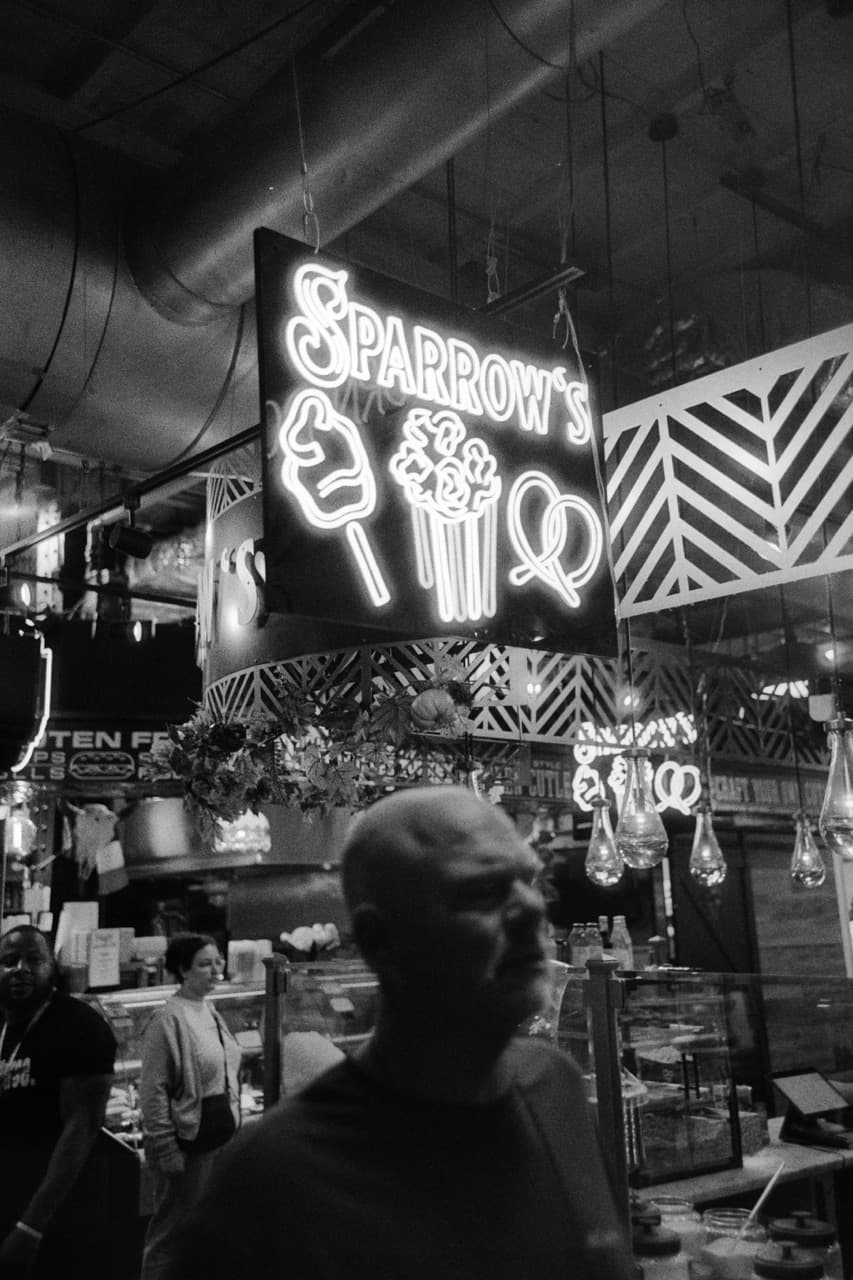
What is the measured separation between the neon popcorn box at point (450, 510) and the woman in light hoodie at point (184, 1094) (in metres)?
3.59

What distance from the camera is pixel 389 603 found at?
2.71 m

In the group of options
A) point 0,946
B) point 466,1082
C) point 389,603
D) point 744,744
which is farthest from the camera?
point 744,744

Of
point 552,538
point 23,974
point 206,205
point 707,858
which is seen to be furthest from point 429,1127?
point 707,858

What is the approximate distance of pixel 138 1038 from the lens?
6.44 meters

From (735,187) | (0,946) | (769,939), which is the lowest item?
(769,939)

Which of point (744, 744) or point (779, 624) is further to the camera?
point (779, 624)

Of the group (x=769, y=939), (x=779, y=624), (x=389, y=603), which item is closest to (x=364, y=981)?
(x=389, y=603)

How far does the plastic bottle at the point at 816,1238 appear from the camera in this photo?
3.06m

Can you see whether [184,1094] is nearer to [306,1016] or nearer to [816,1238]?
[306,1016]

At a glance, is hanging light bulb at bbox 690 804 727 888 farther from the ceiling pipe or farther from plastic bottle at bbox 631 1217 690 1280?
the ceiling pipe

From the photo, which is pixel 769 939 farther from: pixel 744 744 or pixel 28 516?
pixel 28 516

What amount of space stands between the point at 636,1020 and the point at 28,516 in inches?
206

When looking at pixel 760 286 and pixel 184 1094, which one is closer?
pixel 184 1094

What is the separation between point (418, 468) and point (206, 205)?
73.7 inches
